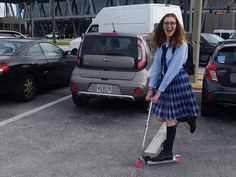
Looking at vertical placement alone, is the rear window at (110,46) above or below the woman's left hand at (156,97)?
above

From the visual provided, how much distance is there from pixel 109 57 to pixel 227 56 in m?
2.07

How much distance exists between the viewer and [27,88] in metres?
7.79

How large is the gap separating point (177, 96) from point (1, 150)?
246 cm

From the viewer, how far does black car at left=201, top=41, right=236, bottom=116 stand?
19.8 ft

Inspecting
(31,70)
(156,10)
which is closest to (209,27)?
(156,10)

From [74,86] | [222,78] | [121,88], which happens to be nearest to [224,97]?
[222,78]

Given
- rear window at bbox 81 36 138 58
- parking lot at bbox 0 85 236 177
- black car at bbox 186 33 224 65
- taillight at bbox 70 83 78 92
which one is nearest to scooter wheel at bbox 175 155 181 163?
parking lot at bbox 0 85 236 177

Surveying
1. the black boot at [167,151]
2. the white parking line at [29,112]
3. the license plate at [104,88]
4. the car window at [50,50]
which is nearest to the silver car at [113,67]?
the license plate at [104,88]

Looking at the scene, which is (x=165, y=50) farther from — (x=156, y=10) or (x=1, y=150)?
(x=156, y=10)

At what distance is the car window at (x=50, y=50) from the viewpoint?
868 centimetres

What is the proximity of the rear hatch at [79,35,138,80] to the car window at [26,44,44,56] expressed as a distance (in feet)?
5.58

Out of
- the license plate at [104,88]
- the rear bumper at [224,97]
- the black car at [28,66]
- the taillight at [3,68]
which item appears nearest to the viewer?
the rear bumper at [224,97]

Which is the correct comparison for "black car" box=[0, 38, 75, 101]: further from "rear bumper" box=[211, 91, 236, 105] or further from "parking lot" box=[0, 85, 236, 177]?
"rear bumper" box=[211, 91, 236, 105]

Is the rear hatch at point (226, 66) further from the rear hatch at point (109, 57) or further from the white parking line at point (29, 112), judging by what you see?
the white parking line at point (29, 112)
